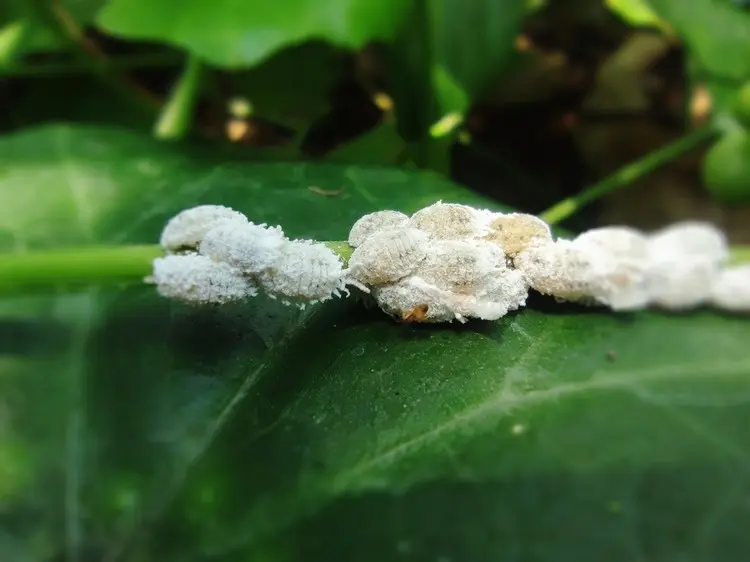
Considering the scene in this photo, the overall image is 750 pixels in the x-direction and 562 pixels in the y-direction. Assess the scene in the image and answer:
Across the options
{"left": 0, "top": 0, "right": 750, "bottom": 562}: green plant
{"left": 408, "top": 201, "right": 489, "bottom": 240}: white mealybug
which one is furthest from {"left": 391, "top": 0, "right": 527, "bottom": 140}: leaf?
{"left": 408, "top": 201, "right": 489, "bottom": 240}: white mealybug

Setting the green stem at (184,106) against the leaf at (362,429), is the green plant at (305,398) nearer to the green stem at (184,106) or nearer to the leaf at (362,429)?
the leaf at (362,429)

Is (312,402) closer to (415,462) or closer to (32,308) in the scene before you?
(415,462)

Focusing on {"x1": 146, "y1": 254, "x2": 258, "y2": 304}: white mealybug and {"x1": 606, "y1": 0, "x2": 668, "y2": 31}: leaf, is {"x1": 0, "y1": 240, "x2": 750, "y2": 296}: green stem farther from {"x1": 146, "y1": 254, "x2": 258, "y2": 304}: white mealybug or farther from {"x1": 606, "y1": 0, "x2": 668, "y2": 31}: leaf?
{"x1": 606, "y1": 0, "x2": 668, "y2": 31}: leaf

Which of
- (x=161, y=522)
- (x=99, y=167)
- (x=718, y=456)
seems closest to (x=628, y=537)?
(x=718, y=456)

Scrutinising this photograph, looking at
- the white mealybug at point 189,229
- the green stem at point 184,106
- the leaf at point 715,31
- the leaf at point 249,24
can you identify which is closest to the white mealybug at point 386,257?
the white mealybug at point 189,229

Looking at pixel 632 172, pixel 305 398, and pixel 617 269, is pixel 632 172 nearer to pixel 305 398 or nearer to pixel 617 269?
pixel 617 269

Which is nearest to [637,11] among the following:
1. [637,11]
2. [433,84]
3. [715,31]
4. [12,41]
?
[637,11]

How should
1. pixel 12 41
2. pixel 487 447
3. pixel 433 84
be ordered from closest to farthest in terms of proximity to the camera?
1. pixel 487 447
2. pixel 433 84
3. pixel 12 41
